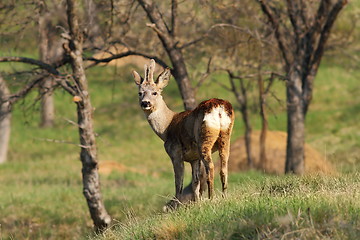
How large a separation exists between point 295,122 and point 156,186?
519cm

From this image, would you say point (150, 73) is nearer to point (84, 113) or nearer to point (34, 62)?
point (84, 113)

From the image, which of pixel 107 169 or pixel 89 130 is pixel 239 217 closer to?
pixel 89 130

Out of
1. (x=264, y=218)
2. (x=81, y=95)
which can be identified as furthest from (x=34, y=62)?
(x=264, y=218)

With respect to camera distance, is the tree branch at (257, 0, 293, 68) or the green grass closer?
the green grass

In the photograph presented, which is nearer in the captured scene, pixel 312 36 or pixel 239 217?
pixel 239 217

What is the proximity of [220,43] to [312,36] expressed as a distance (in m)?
3.17

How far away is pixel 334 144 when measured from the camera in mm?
31703

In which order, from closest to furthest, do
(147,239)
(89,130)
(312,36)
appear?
(147,239) < (89,130) < (312,36)

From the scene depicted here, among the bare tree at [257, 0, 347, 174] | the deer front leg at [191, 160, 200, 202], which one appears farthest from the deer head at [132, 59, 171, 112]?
the bare tree at [257, 0, 347, 174]

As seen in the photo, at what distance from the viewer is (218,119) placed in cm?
998

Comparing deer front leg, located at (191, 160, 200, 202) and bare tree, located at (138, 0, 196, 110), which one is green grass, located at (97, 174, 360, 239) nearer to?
deer front leg, located at (191, 160, 200, 202)

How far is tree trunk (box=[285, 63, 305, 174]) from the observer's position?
18.8 metres

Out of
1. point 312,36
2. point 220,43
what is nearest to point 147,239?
point 312,36

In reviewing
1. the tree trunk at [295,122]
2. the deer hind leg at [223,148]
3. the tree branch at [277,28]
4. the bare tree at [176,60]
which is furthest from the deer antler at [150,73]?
the tree trunk at [295,122]
